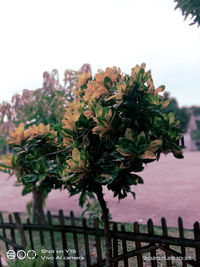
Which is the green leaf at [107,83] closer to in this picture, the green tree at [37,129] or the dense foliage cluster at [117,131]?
the dense foliage cluster at [117,131]

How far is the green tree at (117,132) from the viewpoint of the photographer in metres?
2.25

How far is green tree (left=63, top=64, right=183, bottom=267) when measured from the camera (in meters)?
2.25

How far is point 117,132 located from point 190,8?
267cm

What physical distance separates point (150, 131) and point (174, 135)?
0.72 feet

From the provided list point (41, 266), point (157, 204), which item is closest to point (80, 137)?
point (41, 266)

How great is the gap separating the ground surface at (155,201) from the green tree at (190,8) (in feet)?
10.2

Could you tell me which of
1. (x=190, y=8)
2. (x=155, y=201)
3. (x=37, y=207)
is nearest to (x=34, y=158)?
(x=190, y=8)

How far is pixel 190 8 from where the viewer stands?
13.2 feet

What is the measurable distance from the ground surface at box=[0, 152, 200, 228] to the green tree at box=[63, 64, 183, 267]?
115 inches

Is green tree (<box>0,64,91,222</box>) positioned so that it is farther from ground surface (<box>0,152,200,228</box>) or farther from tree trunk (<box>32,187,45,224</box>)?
ground surface (<box>0,152,200,228</box>)

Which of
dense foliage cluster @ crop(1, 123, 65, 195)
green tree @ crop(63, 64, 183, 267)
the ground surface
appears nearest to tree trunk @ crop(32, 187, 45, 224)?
the ground surface

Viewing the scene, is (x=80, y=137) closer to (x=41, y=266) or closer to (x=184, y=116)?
(x=41, y=266)

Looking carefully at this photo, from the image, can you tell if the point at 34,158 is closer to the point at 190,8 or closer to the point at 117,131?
→ the point at 117,131

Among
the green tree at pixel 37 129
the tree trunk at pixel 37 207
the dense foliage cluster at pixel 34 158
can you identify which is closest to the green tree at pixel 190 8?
the green tree at pixel 37 129
